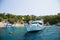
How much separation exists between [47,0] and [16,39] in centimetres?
55

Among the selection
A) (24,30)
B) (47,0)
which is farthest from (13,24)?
(47,0)

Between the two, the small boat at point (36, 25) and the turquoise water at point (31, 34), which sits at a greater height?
the small boat at point (36, 25)

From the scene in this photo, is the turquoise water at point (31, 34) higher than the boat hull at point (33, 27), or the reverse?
the boat hull at point (33, 27)

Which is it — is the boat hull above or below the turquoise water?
above

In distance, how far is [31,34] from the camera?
226cm

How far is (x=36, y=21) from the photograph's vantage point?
2.25m

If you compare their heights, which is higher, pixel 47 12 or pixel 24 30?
pixel 47 12

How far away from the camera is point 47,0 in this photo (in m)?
2.26

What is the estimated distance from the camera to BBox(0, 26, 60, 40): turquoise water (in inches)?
88.0

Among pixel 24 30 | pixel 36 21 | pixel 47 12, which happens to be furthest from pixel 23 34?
pixel 47 12

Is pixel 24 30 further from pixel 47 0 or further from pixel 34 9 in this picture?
pixel 47 0

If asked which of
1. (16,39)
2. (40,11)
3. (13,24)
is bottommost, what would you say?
(16,39)

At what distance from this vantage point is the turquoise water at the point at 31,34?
7.33 feet

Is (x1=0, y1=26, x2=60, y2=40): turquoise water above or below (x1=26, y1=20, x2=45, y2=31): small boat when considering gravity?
below
